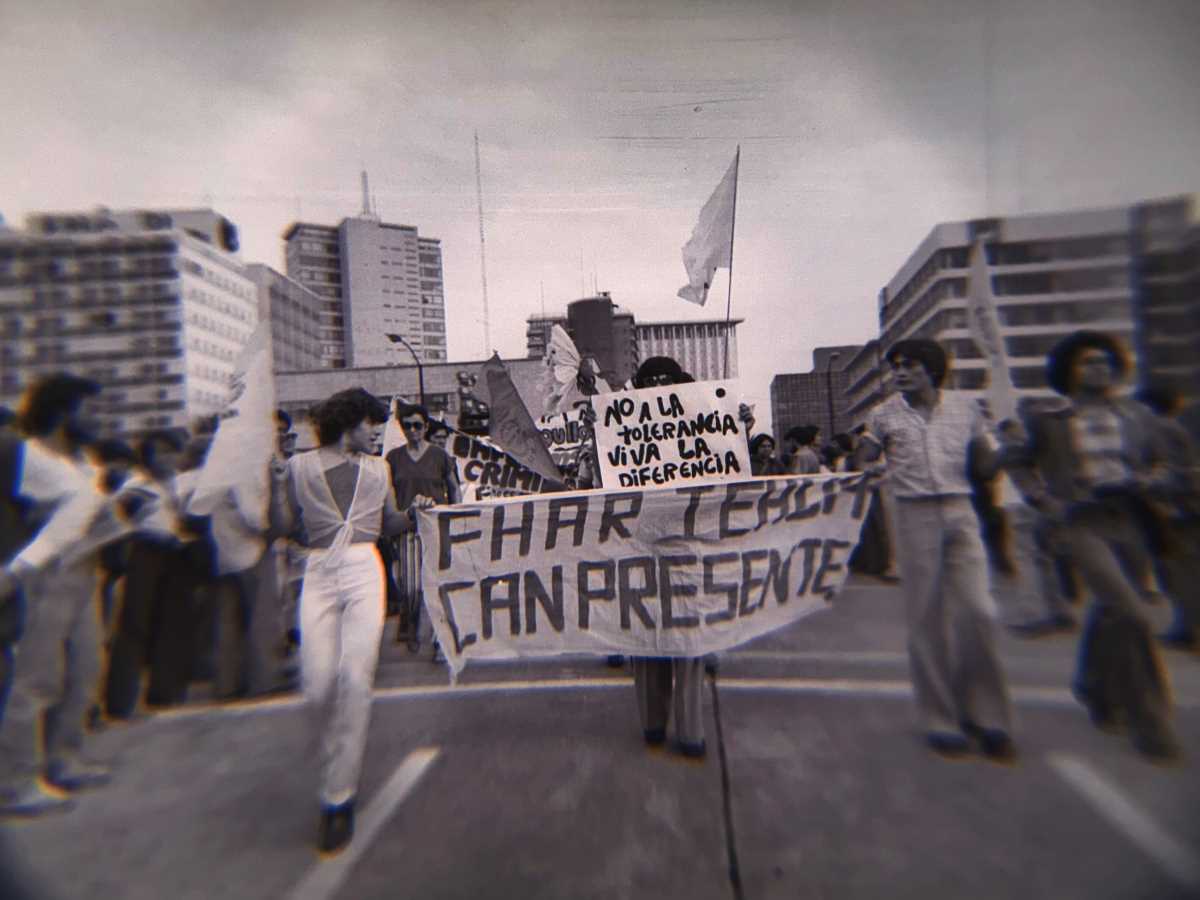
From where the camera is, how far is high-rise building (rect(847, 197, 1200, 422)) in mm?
2992

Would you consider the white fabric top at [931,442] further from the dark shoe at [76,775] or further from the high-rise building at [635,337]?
the dark shoe at [76,775]

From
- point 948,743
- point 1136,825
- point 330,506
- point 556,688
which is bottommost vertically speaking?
point 556,688

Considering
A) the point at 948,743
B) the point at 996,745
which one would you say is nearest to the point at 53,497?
the point at 948,743

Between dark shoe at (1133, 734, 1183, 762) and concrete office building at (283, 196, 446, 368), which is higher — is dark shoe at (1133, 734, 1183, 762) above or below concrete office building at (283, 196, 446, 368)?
below

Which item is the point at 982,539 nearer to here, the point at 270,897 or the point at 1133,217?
the point at 1133,217

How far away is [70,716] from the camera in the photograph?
3.37 meters

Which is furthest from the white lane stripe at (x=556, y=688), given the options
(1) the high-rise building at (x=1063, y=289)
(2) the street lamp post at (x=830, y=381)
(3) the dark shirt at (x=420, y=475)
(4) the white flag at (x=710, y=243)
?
(4) the white flag at (x=710, y=243)

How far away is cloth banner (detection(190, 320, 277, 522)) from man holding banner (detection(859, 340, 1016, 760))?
7.97 ft

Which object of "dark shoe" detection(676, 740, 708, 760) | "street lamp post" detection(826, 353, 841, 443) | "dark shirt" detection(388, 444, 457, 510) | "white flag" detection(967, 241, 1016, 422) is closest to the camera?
"white flag" detection(967, 241, 1016, 422)

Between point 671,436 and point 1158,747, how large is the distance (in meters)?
2.44

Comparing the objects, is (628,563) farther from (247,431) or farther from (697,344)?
(247,431)

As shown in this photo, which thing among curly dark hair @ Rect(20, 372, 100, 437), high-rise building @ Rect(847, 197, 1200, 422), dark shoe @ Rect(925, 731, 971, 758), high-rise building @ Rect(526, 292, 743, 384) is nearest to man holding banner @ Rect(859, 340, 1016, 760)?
dark shoe @ Rect(925, 731, 971, 758)

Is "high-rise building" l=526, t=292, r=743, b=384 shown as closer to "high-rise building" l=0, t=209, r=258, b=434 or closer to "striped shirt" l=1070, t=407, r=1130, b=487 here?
"high-rise building" l=0, t=209, r=258, b=434

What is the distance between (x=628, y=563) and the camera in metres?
4.05
